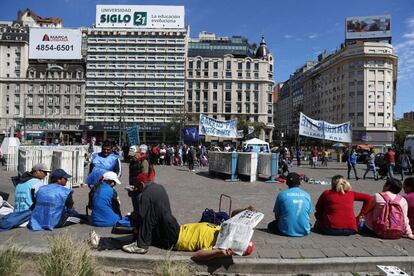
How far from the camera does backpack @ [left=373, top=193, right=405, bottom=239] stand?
18.6 feet

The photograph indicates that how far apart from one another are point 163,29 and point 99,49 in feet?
54.9

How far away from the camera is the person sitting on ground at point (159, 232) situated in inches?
195

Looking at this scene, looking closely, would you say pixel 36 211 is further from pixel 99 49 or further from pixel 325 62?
pixel 325 62

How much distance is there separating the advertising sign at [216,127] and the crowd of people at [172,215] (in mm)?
13780

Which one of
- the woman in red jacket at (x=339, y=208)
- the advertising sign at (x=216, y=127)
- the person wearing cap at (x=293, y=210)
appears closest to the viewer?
the person wearing cap at (x=293, y=210)

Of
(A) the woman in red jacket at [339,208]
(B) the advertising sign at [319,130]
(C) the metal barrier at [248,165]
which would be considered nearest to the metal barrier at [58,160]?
(C) the metal barrier at [248,165]

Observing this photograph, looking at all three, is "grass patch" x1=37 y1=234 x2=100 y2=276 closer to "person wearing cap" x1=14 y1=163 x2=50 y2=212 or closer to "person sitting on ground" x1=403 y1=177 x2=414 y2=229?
"person wearing cap" x1=14 y1=163 x2=50 y2=212

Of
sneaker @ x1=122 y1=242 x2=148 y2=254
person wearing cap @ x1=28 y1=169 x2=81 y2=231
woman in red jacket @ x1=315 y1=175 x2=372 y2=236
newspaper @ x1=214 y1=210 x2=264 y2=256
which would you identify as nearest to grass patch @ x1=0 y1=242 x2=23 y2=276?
sneaker @ x1=122 y1=242 x2=148 y2=254

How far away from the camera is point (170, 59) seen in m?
83.5

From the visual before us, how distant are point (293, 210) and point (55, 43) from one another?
83301 mm

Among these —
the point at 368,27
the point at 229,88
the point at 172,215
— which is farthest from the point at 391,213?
the point at 368,27

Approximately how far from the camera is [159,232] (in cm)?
513

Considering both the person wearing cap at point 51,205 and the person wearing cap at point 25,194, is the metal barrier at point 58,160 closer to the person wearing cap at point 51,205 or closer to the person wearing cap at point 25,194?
the person wearing cap at point 25,194

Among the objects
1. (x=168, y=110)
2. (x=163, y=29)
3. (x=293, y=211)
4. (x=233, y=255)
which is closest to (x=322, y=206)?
(x=293, y=211)
